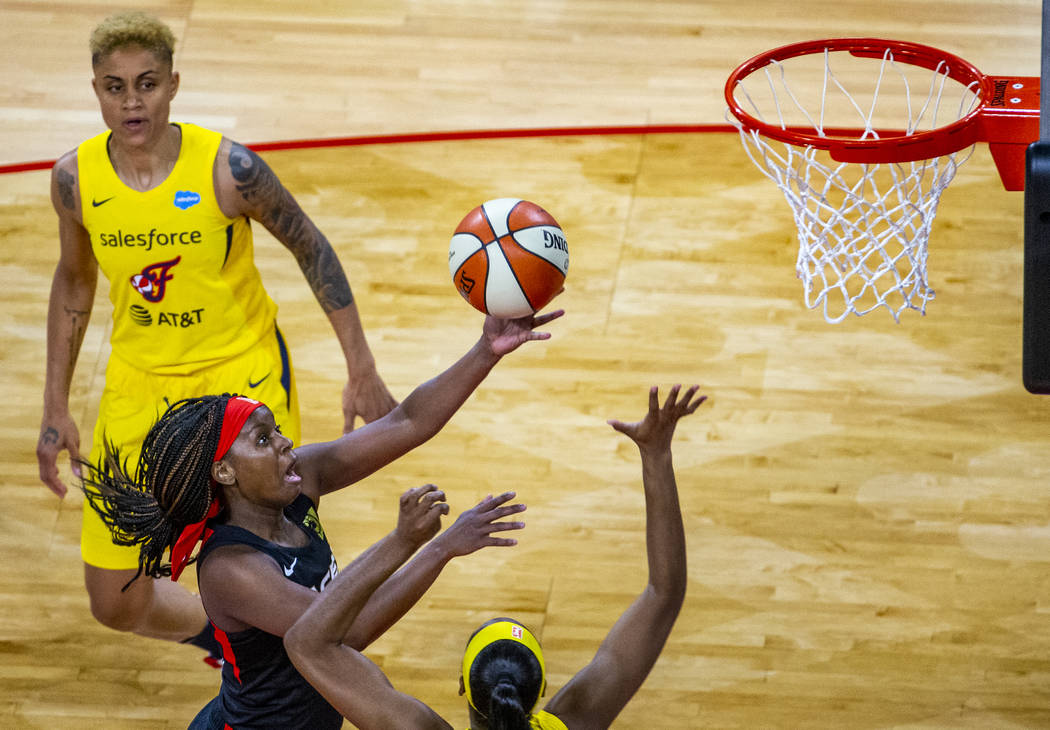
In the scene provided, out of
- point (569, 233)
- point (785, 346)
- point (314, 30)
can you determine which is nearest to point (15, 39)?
point (314, 30)

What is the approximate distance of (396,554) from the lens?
Result: 2.62 meters

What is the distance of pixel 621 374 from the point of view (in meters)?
5.22

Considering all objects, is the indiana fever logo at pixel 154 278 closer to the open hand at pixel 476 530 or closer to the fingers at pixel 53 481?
the fingers at pixel 53 481

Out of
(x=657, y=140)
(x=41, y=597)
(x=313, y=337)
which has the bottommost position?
(x=41, y=597)

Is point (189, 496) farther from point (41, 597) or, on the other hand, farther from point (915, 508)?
point (915, 508)

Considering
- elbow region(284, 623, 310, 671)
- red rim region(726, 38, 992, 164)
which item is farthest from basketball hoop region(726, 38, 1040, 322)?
elbow region(284, 623, 310, 671)

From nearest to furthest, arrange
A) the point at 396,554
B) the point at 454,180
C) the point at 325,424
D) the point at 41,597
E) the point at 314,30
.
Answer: the point at 396,554
the point at 41,597
the point at 325,424
the point at 454,180
the point at 314,30

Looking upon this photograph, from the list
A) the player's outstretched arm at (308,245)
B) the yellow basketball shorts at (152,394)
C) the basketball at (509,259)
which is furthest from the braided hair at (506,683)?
the player's outstretched arm at (308,245)

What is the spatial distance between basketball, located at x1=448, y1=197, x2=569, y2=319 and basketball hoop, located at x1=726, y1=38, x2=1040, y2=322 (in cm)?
69

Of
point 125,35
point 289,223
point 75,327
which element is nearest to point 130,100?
point 125,35

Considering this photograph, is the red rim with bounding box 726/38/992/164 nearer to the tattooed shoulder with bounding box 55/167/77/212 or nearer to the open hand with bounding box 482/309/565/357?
the open hand with bounding box 482/309/565/357

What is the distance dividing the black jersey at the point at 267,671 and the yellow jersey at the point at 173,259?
911mm

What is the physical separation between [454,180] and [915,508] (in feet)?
7.94

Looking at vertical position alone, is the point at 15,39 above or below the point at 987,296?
above
